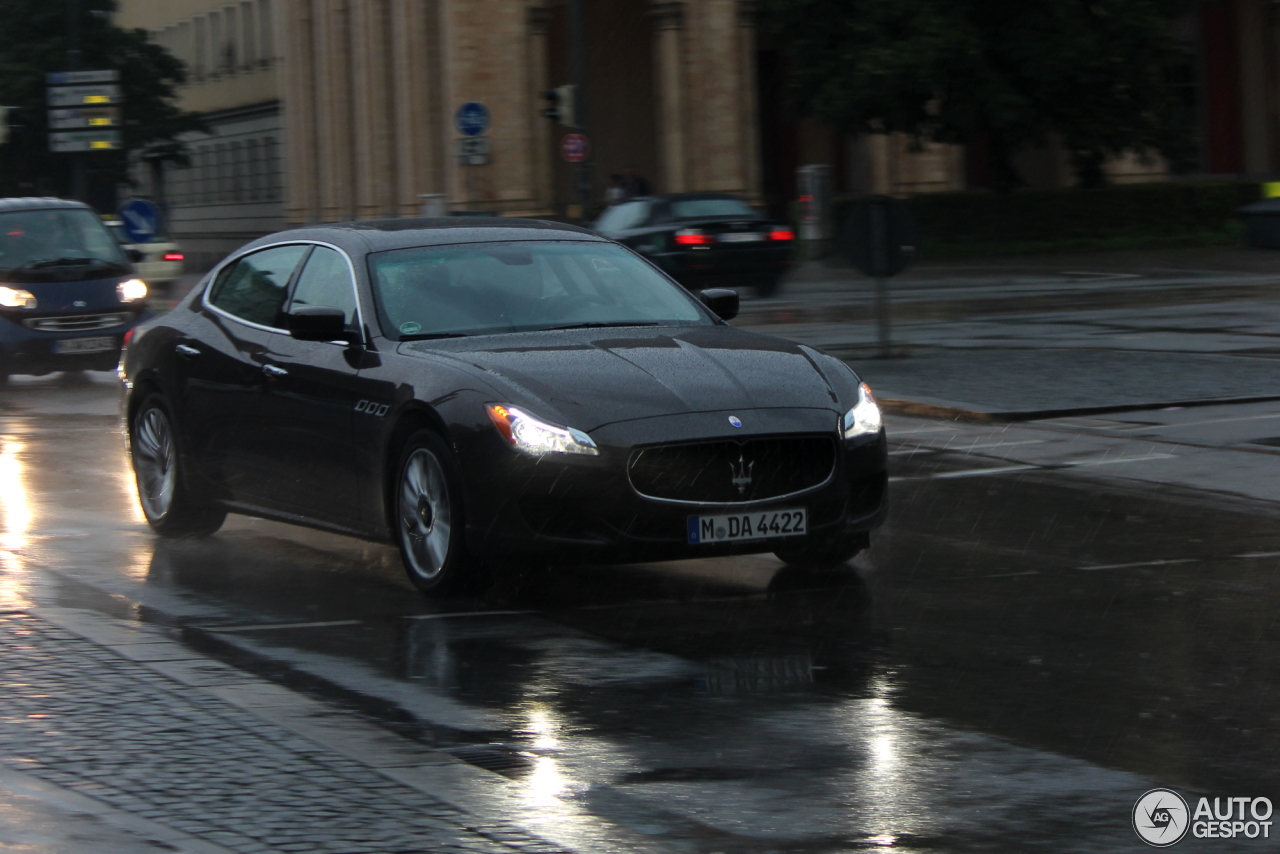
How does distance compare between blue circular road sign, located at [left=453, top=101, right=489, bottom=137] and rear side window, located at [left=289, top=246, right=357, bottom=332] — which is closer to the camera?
rear side window, located at [left=289, top=246, right=357, bottom=332]

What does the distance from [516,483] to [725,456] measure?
2.57 ft

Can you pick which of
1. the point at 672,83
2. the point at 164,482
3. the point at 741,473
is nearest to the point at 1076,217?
the point at 672,83

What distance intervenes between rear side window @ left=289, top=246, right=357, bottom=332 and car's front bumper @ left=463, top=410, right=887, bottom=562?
140 cm

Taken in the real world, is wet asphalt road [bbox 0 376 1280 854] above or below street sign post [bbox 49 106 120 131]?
below

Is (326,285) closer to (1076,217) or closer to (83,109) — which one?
(83,109)

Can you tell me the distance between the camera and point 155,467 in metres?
10.3

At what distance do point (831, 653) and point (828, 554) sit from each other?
1654 mm

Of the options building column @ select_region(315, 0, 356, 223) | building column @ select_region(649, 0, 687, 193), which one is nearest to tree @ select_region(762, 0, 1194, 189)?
building column @ select_region(649, 0, 687, 193)

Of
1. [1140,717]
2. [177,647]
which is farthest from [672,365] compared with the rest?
[1140,717]

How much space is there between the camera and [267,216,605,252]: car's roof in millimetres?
9227

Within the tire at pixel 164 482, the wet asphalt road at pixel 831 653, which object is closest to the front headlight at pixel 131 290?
the wet asphalt road at pixel 831 653

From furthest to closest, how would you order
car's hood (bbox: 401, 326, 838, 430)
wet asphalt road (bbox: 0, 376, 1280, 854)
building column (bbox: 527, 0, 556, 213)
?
building column (bbox: 527, 0, 556, 213)
car's hood (bbox: 401, 326, 838, 430)
wet asphalt road (bbox: 0, 376, 1280, 854)

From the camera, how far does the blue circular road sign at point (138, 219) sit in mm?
33688

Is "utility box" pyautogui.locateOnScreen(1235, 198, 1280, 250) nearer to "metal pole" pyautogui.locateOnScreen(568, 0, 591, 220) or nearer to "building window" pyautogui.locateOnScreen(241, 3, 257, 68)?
"metal pole" pyautogui.locateOnScreen(568, 0, 591, 220)
